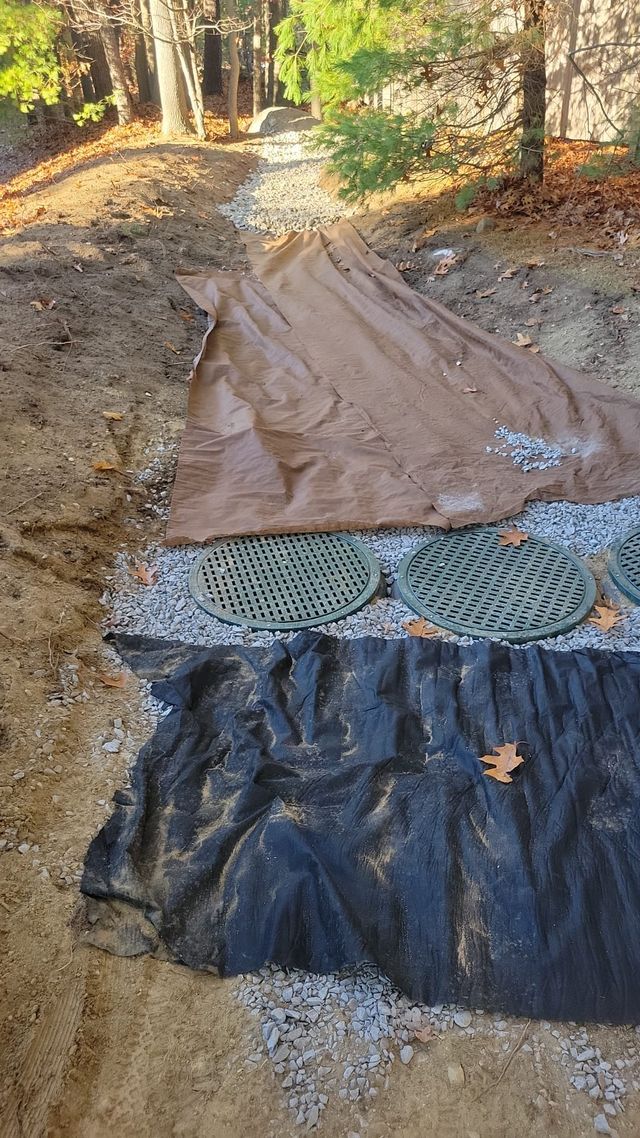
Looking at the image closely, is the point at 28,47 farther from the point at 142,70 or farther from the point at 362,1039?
the point at 362,1039

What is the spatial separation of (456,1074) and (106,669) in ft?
6.16

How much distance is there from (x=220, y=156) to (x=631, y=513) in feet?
35.3

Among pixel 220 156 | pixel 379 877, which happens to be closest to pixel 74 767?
pixel 379 877

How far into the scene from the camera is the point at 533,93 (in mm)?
6961

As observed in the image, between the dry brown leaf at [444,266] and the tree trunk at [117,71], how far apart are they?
9122 mm

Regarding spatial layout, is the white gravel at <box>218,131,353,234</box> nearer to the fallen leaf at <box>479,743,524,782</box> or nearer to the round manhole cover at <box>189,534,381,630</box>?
the round manhole cover at <box>189,534,381,630</box>

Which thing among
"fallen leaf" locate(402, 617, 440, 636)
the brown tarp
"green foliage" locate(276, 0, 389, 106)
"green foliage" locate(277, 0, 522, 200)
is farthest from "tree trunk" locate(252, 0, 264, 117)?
"fallen leaf" locate(402, 617, 440, 636)

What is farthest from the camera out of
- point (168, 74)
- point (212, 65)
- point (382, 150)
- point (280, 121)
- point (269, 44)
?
point (212, 65)

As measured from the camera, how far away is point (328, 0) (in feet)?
25.5

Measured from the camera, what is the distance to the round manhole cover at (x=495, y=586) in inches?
126

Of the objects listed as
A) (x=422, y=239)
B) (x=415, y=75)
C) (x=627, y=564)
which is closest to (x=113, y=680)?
(x=627, y=564)

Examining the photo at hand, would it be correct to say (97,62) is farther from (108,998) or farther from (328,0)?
(108,998)

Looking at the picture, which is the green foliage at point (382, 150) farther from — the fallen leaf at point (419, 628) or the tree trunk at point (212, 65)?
the tree trunk at point (212, 65)

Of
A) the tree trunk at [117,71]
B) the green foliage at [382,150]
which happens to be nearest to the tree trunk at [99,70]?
the tree trunk at [117,71]
